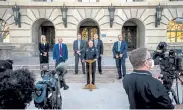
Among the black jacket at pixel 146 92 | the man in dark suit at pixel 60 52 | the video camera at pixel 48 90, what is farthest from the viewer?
the man in dark suit at pixel 60 52

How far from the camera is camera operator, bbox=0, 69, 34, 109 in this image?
9.20 ft

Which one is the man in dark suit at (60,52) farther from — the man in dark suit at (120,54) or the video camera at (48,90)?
the video camera at (48,90)

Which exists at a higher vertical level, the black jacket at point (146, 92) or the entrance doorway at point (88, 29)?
the entrance doorway at point (88, 29)

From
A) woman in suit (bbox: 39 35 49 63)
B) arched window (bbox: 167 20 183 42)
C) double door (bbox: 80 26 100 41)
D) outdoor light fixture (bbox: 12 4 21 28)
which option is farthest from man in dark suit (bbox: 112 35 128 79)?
outdoor light fixture (bbox: 12 4 21 28)

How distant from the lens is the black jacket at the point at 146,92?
279cm

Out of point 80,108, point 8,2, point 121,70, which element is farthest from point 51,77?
point 8,2

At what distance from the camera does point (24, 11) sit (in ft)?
68.8

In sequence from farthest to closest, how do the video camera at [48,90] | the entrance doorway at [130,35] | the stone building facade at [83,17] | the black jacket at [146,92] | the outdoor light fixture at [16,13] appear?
the entrance doorway at [130,35], the stone building facade at [83,17], the outdoor light fixture at [16,13], the video camera at [48,90], the black jacket at [146,92]

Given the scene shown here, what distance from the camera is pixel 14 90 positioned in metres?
2.81

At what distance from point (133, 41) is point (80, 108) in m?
17.0

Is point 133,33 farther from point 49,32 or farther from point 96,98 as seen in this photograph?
point 96,98

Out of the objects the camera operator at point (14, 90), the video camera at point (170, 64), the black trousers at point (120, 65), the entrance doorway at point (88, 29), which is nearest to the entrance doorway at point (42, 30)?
the entrance doorway at point (88, 29)

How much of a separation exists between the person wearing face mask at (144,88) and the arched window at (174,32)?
19793 millimetres

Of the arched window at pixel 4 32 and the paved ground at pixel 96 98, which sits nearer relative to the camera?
the paved ground at pixel 96 98
